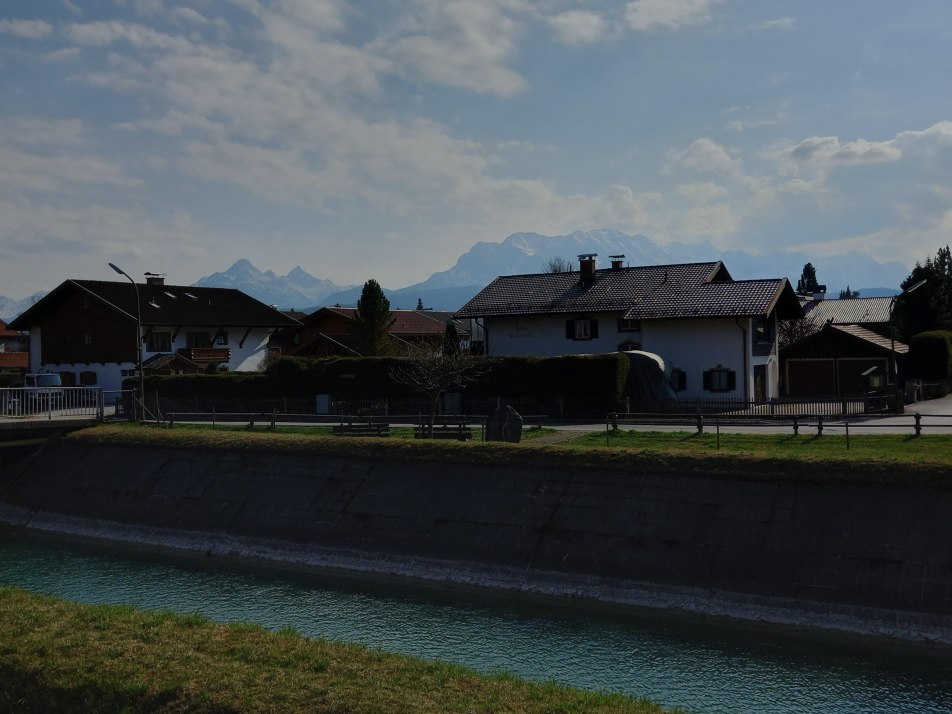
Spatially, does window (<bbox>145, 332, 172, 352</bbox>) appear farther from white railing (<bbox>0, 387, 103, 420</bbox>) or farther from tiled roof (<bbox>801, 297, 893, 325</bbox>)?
tiled roof (<bbox>801, 297, 893, 325</bbox>)

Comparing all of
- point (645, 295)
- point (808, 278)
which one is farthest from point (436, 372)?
point (808, 278)

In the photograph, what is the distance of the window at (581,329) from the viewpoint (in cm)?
5762

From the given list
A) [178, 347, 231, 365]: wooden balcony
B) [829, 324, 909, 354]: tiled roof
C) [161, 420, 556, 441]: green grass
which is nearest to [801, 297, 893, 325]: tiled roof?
[829, 324, 909, 354]: tiled roof

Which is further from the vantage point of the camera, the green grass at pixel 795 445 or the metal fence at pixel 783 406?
the metal fence at pixel 783 406

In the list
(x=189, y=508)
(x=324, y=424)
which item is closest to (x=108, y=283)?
(x=324, y=424)

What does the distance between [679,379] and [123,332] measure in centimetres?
4216

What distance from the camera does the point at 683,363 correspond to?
53750mm

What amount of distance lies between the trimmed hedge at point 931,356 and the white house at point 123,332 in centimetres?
5181

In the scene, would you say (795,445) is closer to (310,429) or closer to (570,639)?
(570,639)

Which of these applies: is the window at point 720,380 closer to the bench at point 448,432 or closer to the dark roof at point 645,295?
the dark roof at point 645,295

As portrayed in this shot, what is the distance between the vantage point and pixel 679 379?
53844mm

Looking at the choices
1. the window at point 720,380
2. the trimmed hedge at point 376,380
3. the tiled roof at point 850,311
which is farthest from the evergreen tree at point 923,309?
the trimmed hedge at point 376,380

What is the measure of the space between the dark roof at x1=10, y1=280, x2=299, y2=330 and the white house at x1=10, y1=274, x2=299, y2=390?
0.26ft

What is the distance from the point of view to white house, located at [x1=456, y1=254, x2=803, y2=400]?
5244cm
